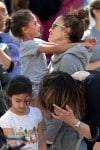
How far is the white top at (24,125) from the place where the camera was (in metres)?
3.11

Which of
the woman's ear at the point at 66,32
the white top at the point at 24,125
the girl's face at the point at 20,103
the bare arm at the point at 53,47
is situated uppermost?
the woman's ear at the point at 66,32

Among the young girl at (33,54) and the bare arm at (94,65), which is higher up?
the young girl at (33,54)

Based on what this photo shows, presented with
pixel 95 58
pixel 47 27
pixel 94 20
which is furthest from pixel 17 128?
pixel 47 27

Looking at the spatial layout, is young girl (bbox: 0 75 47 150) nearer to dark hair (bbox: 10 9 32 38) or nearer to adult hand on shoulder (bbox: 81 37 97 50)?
adult hand on shoulder (bbox: 81 37 97 50)

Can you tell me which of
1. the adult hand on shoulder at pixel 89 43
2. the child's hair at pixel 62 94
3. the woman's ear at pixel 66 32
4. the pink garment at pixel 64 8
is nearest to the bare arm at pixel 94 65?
the adult hand on shoulder at pixel 89 43

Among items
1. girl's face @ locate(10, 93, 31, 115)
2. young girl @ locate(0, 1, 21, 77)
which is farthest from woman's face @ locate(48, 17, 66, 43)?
young girl @ locate(0, 1, 21, 77)

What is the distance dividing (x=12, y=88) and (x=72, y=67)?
0.40 metres

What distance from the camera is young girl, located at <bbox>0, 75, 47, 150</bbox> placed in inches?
123

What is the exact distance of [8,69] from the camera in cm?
418

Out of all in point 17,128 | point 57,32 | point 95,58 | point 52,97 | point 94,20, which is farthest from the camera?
point 94,20

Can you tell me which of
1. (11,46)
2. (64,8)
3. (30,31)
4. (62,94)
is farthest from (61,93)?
(64,8)

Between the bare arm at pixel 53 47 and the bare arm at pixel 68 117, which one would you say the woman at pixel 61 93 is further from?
the bare arm at pixel 53 47

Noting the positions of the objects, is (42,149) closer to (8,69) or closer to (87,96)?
(87,96)

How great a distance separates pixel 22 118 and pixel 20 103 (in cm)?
10
